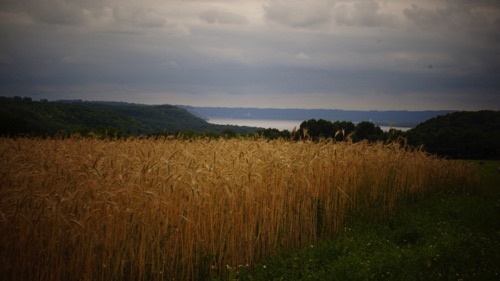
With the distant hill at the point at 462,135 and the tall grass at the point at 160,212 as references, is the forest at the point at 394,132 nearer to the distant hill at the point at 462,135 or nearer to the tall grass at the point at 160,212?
the distant hill at the point at 462,135

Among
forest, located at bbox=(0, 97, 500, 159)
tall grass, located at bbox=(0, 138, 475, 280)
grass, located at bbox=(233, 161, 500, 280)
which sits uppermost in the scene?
forest, located at bbox=(0, 97, 500, 159)

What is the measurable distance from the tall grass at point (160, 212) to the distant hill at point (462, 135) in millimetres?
18726

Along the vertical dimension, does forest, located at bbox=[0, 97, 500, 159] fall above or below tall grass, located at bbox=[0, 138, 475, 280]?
above

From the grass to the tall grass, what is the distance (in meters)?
0.54

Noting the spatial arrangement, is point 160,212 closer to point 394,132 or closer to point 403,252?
point 403,252

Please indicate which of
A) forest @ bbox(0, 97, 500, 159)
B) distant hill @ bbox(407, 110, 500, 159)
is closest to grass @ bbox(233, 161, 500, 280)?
forest @ bbox(0, 97, 500, 159)

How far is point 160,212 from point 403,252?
15.7 feet

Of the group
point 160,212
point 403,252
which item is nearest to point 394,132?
point 403,252

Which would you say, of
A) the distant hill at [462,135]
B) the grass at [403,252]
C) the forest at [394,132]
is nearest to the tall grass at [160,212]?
the grass at [403,252]

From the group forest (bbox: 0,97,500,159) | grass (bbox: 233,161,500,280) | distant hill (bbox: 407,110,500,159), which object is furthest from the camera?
distant hill (bbox: 407,110,500,159)

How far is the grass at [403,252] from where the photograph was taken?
6715 mm

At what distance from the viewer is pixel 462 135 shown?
28094mm

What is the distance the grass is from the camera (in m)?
6.71

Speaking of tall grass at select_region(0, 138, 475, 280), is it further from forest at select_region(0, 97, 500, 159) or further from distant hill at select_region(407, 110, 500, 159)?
distant hill at select_region(407, 110, 500, 159)
